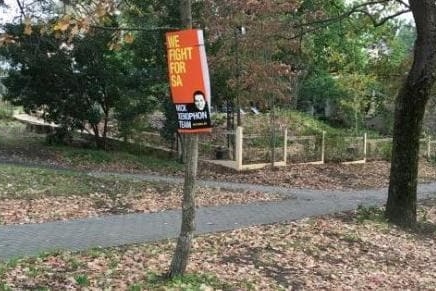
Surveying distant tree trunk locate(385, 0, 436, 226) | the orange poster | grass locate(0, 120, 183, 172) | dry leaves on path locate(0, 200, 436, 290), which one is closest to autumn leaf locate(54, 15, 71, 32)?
the orange poster

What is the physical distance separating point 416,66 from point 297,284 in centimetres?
524

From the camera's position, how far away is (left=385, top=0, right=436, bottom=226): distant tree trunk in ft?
35.3

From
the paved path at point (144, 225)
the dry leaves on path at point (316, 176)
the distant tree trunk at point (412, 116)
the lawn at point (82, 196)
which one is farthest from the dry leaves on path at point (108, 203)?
the dry leaves on path at point (316, 176)

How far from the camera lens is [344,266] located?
27.5 ft

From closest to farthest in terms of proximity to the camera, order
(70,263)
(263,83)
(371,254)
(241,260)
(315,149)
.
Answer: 1. (70,263)
2. (241,260)
3. (371,254)
4. (263,83)
5. (315,149)

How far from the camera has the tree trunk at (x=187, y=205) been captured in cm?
632

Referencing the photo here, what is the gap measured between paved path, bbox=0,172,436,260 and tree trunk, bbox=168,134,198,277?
188 centimetres

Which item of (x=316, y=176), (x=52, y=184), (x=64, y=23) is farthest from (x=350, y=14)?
(x=64, y=23)

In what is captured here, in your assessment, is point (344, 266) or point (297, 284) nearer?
point (297, 284)

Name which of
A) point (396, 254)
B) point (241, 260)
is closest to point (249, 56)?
point (396, 254)

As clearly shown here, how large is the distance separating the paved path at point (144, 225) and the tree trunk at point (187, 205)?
1.88m

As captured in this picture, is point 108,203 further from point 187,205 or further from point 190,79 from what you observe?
point 190,79

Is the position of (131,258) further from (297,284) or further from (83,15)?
(83,15)

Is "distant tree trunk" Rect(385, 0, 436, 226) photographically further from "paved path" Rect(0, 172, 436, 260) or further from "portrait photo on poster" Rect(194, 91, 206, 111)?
"portrait photo on poster" Rect(194, 91, 206, 111)
